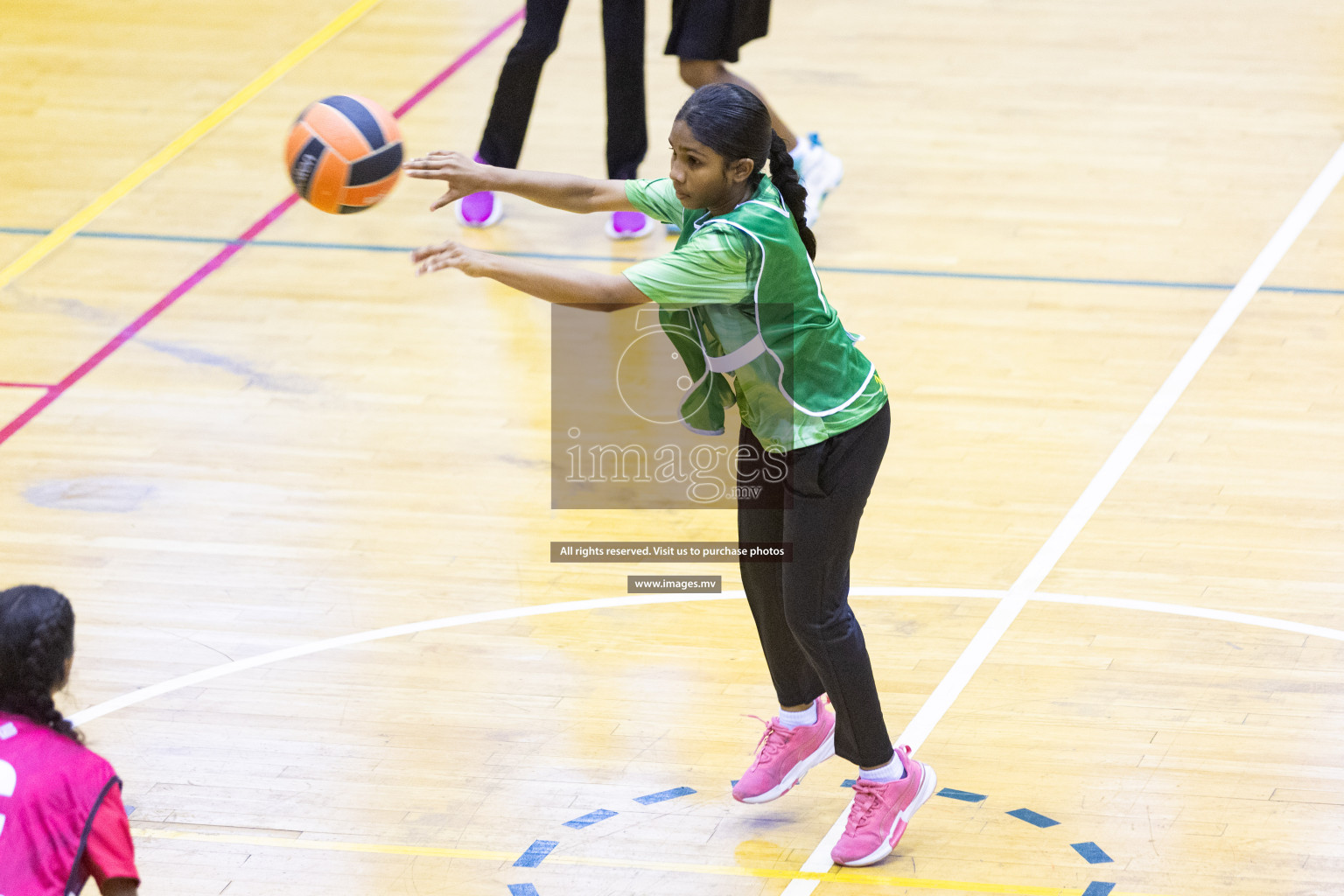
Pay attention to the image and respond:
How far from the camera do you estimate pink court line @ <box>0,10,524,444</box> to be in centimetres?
545

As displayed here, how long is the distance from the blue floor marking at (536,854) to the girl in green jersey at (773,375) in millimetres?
430

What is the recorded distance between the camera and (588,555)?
4684 millimetres

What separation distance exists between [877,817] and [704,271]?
1.25m

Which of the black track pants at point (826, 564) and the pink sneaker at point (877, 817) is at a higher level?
the black track pants at point (826, 564)

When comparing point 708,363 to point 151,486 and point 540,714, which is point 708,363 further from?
point 151,486

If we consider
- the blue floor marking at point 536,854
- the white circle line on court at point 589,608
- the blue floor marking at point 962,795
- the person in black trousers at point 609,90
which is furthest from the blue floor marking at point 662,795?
the person in black trousers at point 609,90

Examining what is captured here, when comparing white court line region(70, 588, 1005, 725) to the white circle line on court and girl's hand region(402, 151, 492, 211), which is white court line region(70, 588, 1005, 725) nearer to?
the white circle line on court

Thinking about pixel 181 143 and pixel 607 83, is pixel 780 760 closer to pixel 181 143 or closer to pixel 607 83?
pixel 607 83

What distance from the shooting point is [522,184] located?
3307 millimetres

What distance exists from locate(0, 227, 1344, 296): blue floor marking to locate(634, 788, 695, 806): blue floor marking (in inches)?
106

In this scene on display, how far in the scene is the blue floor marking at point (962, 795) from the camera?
11.8 ft

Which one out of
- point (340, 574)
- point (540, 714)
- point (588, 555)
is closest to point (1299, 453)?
point (588, 555)

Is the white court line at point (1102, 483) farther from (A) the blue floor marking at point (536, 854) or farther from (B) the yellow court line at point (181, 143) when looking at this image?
(B) the yellow court line at point (181, 143)

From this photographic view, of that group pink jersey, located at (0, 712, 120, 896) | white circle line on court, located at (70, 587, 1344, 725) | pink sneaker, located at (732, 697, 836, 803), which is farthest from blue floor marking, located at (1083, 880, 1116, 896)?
→ pink jersey, located at (0, 712, 120, 896)
